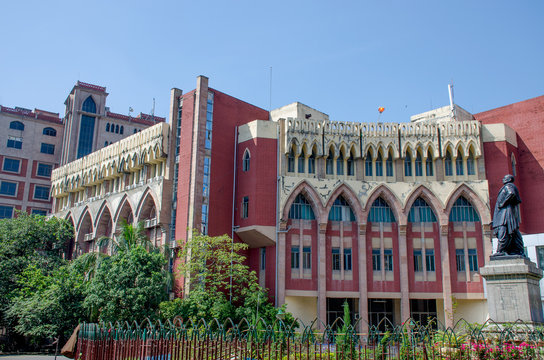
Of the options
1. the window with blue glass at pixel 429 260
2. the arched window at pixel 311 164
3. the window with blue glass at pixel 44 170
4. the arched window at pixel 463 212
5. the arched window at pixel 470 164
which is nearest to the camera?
the window with blue glass at pixel 429 260

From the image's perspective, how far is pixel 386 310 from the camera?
3934cm

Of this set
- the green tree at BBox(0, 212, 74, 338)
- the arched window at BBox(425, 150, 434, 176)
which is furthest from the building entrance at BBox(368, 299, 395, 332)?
the green tree at BBox(0, 212, 74, 338)

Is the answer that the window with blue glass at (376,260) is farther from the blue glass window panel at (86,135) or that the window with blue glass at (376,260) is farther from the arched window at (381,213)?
the blue glass window panel at (86,135)

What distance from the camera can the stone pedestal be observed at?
659 inches

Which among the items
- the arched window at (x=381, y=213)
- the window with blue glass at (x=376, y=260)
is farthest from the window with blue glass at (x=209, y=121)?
the window with blue glass at (x=376, y=260)

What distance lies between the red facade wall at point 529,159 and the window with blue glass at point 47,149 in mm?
50586

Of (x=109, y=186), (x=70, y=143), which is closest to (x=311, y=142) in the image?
(x=109, y=186)

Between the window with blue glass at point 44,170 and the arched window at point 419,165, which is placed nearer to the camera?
the arched window at point 419,165

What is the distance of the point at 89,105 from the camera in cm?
6825

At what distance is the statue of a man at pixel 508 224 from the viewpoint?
706 inches

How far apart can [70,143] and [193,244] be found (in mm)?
37304

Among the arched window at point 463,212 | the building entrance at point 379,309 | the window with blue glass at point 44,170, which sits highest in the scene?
the window with blue glass at point 44,170

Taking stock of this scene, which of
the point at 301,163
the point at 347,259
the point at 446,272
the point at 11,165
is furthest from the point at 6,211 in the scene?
the point at 446,272

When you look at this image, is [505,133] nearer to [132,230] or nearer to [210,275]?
[210,275]
